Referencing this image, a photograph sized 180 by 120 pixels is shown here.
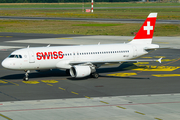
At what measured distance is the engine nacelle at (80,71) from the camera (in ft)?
131

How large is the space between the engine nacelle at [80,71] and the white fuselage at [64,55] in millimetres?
1953

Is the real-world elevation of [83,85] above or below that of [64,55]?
below

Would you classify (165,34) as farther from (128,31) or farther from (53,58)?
(53,58)

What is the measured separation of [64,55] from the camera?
4200 cm

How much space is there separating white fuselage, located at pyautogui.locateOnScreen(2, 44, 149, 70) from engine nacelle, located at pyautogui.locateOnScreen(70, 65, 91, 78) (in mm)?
1953

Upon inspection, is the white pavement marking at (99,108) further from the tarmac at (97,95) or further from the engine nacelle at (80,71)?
the engine nacelle at (80,71)

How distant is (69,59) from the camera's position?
42.3 meters

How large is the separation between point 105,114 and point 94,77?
16.1 meters

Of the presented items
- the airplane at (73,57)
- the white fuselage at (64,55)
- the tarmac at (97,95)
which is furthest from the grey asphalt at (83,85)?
the white fuselage at (64,55)

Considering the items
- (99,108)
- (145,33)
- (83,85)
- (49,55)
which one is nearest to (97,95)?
(99,108)

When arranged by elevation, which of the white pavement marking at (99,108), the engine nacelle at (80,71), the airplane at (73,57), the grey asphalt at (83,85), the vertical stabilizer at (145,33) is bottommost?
the grey asphalt at (83,85)

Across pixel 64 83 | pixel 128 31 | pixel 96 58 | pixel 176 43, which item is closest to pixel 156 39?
pixel 176 43

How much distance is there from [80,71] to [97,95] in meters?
7.06

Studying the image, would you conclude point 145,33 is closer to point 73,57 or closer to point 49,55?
point 73,57
